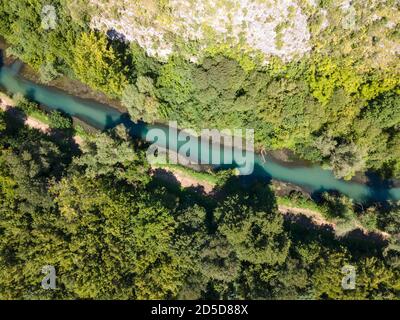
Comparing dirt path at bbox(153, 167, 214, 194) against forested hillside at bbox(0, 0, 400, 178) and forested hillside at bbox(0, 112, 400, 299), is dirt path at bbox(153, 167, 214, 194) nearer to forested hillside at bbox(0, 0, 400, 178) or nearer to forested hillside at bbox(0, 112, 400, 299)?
forested hillside at bbox(0, 112, 400, 299)

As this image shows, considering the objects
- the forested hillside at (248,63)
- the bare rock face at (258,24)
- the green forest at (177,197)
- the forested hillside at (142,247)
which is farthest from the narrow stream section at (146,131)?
the bare rock face at (258,24)

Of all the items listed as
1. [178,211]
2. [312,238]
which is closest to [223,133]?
[178,211]

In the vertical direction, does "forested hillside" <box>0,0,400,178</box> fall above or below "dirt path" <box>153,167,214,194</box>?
above

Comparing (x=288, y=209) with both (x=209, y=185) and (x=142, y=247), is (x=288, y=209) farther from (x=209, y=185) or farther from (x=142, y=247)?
(x=142, y=247)

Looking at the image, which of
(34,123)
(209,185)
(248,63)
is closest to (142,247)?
(209,185)

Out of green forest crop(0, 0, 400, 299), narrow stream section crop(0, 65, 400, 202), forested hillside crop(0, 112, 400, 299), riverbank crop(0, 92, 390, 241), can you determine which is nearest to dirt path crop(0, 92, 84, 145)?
riverbank crop(0, 92, 390, 241)
